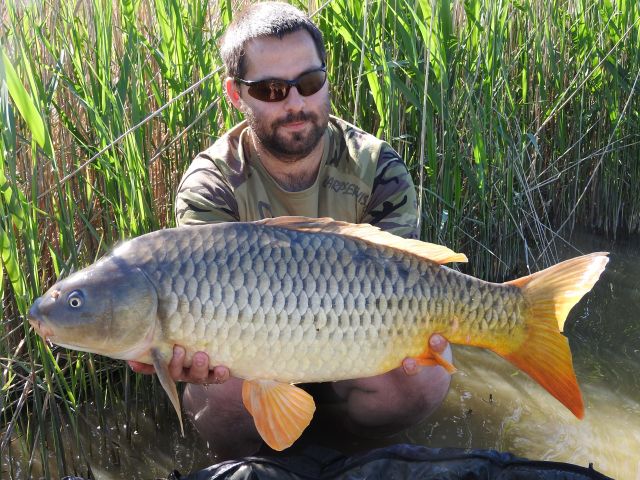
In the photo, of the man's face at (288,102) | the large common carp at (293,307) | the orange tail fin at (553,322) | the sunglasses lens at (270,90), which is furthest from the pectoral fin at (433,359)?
the sunglasses lens at (270,90)

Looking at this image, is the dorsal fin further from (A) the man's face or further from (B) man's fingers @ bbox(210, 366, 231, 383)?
(A) the man's face

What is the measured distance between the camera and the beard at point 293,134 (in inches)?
87.4

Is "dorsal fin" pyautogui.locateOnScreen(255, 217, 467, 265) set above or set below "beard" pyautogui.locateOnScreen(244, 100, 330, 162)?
below

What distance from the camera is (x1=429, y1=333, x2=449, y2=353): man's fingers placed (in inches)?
71.1

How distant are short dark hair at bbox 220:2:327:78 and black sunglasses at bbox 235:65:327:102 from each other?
7 cm

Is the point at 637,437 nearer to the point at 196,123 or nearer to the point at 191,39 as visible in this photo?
the point at 196,123

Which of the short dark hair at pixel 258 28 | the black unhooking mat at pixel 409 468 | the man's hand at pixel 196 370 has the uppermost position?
the short dark hair at pixel 258 28

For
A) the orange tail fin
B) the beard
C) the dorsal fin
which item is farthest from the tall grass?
the orange tail fin

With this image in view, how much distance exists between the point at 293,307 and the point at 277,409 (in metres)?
0.28

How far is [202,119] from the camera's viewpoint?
264 cm

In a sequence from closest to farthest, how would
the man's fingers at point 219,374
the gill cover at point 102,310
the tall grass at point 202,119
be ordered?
1. the gill cover at point 102,310
2. the man's fingers at point 219,374
3. the tall grass at point 202,119

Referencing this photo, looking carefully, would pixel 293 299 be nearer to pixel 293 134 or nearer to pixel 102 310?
pixel 102 310

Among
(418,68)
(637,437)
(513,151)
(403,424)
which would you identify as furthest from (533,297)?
(513,151)

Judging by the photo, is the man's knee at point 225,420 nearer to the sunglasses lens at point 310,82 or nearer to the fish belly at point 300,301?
the fish belly at point 300,301
